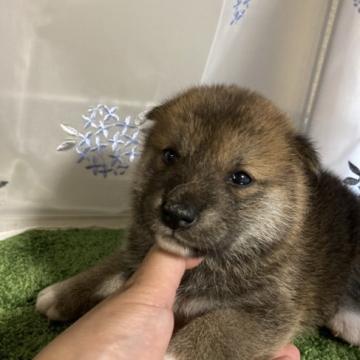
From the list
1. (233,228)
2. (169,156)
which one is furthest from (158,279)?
(169,156)

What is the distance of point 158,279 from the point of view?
3.72 ft

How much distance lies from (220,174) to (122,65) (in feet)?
2.43

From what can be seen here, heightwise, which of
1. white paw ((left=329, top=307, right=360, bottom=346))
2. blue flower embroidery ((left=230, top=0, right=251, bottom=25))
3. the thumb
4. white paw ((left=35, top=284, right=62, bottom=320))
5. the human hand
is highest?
blue flower embroidery ((left=230, top=0, right=251, bottom=25))

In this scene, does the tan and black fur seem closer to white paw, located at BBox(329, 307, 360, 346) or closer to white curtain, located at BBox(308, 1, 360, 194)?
white paw, located at BBox(329, 307, 360, 346)

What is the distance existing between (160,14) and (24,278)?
0.95m

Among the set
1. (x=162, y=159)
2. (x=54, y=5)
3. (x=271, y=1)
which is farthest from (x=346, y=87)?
(x=54, y=5)

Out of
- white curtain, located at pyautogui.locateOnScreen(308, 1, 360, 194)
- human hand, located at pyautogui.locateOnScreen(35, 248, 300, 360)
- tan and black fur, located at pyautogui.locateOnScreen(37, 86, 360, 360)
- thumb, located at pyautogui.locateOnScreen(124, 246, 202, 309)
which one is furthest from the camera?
white curtain, located at pyautogui.locateOnScreen(308, 1, 360, 194)

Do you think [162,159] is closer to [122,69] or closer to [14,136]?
[122,69]

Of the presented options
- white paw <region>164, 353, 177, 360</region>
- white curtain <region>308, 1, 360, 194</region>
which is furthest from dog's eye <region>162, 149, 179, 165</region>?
white curtain <region>308, 1, 360, 194</region>

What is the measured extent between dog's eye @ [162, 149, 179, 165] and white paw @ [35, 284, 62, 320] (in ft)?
1.91

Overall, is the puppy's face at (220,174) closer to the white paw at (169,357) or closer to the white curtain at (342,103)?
the white paw at (169,357)

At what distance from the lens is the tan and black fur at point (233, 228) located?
1.23 meters

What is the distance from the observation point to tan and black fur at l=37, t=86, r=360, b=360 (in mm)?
1229

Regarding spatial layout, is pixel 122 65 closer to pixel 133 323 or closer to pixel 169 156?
pixel 169 156
